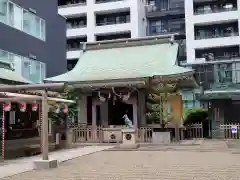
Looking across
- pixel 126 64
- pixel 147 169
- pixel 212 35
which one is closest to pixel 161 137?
pixel 126 64

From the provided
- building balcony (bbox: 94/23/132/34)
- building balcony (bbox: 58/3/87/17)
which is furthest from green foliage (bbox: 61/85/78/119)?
building balcony (bbox: 58/3/87/17)

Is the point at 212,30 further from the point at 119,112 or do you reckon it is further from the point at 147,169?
the point at 147,169

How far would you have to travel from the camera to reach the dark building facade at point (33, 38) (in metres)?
23.2

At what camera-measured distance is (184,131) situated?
75.6 ft

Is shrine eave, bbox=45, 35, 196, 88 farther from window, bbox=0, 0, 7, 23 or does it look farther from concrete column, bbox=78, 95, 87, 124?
window, bbox=0, 0, 7, 23

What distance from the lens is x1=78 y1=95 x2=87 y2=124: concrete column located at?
79.0 ft

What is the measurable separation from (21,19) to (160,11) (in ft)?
90.4

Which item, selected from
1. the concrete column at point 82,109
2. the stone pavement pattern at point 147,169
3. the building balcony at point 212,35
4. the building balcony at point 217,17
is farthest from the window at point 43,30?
the building balcony at point 217,17

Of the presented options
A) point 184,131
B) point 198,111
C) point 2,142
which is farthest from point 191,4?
point 2,142

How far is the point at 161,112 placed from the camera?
20.5 meters

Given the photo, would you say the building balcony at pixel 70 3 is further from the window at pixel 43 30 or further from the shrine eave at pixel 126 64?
the shrine eave at pixel 126 64

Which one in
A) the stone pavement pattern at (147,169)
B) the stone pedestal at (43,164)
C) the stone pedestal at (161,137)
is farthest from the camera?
the stone pedestal at (161,137)

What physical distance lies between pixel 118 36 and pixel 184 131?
28.0 meters

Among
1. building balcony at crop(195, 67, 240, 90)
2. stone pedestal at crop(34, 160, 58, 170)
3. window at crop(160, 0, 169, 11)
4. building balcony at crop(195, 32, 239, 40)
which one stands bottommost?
stone pedestal at crop(34, 160, 58, 170)
